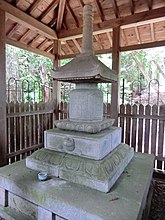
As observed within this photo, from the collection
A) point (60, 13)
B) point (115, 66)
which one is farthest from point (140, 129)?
point (60, 13)

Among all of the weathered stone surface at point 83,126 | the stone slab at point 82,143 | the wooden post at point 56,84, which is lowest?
the stone slab at point 82,143

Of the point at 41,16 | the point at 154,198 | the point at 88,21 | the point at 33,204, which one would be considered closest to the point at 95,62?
the point at 88,21

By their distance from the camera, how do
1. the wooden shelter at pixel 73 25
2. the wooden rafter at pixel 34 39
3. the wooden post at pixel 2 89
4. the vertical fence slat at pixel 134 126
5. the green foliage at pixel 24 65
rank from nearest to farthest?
1. the wooden post at pixel 2 89
2. the wooden shelter at pixel 73 25
3. the vertical fence slat at pixel 134 126
4. the wooden rafter at pixel 34 39
5. the green foliage at pixel 24 65

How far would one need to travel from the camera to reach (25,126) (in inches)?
142

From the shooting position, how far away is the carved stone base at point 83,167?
1.68 metres

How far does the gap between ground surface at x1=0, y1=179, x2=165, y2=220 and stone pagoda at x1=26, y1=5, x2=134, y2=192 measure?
62cm

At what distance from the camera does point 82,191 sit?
163 centimetres

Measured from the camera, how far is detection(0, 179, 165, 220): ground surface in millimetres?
1995

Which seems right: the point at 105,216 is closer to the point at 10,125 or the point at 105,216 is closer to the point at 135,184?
the point at 135,184

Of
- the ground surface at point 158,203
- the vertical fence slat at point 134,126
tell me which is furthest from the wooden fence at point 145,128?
the ground surface at point 158,203

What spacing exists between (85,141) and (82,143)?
50mm

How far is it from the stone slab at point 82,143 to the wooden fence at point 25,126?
4.53 ft

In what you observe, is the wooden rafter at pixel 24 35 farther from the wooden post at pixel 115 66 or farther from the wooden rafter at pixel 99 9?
the wooden post at pixel 115 66

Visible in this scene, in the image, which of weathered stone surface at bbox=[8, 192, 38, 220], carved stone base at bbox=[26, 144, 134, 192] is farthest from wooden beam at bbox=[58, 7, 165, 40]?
weathered stone surface at bbox=[8, 192, 38, 220]
